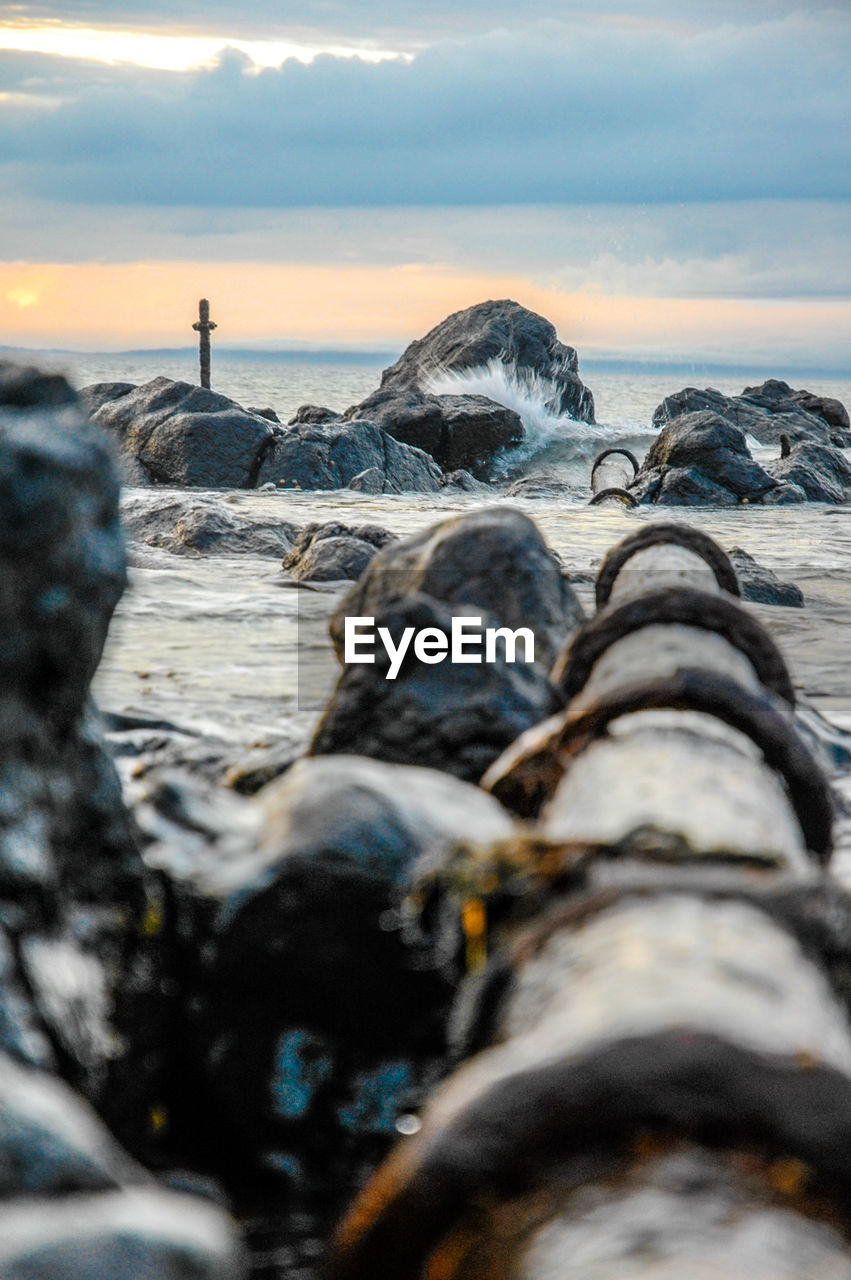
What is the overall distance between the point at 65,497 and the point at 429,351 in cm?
2663

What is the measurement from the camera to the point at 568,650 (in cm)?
355

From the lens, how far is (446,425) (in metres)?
21.0

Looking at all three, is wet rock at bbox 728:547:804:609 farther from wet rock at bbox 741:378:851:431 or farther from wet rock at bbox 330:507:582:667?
wet rock at bbox 741:378:851:431

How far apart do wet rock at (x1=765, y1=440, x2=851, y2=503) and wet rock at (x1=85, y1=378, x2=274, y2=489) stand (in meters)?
8.08

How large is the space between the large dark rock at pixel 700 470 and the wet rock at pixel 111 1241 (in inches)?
638

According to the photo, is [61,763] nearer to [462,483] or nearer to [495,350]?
[462,483]

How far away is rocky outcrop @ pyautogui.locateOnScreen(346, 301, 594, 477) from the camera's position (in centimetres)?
2089

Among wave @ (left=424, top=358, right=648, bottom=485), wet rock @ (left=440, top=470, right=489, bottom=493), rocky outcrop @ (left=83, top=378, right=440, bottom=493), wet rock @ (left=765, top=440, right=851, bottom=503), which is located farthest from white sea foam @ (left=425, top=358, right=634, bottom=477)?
rocky outcrop @ (left=83, top=378, right=440, bottom=493)

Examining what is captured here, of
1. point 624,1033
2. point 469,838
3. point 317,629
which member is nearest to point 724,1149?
point 624,1033

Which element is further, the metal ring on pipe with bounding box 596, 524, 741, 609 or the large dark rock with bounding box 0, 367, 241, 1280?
the metal ring on pipe with bounding box 596, 524, 741, 609

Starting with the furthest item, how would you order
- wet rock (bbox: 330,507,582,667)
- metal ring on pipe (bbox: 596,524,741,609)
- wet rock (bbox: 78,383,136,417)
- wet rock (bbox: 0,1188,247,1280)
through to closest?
wet rock (bbox: 78,383,136,417) → metal ring on pipe (bbox: 596,524,741,609) → wet rock (bbox: 330,507,582,667) → wet rock (bbox: 0,1188,247,1280)

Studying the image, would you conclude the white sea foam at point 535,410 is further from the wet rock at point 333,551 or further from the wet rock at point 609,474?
the wet rock at point 333,551

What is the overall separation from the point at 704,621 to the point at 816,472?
16856 millimetres

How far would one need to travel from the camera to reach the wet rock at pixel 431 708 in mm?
3299
